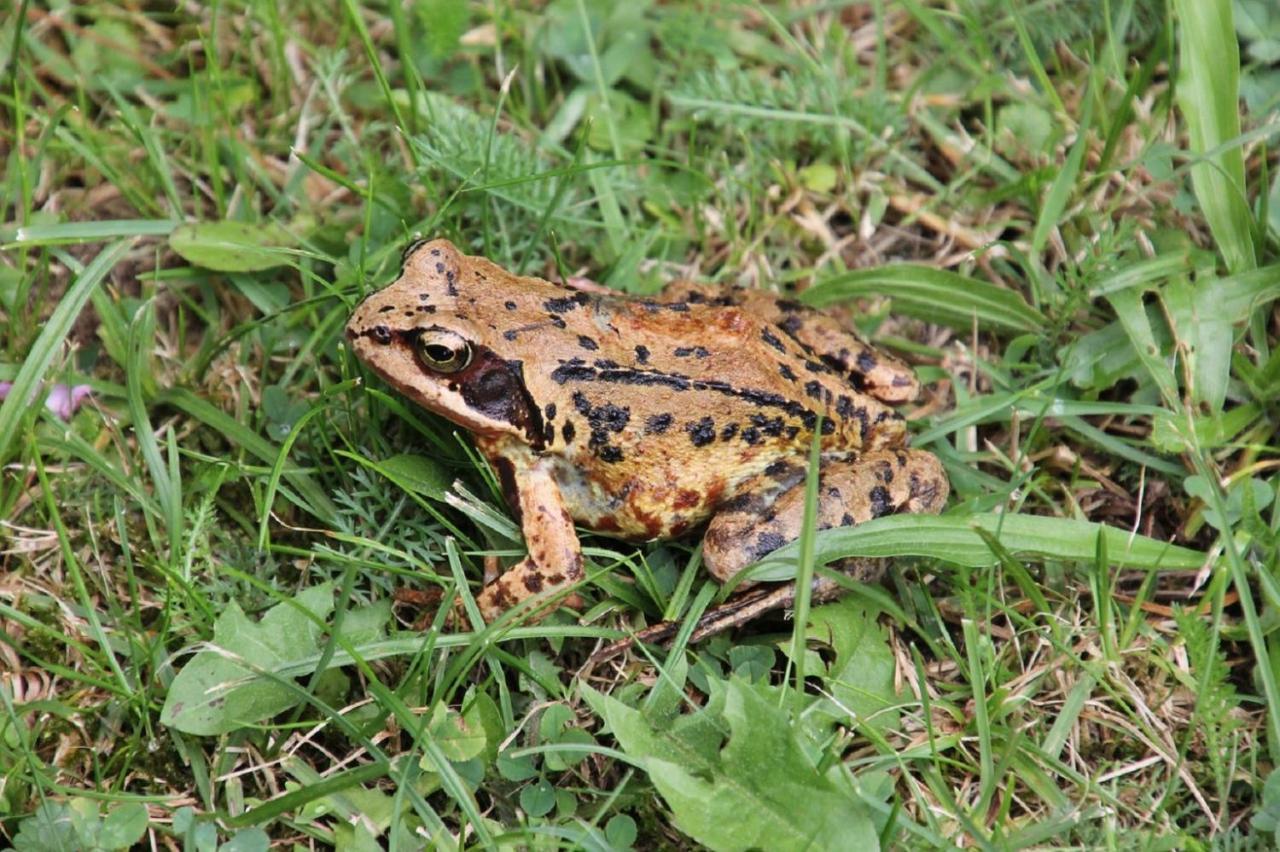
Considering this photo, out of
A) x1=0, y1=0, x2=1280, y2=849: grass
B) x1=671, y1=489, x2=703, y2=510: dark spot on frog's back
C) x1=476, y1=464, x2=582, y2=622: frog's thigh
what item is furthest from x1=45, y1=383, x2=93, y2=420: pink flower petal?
x1=671, y1=489, x2=703, y2=510: dark spot on frog's back

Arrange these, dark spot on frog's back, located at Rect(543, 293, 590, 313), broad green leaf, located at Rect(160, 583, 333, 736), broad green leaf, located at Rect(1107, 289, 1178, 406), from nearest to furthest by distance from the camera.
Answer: broad green leaf, located at Rect(160, 583, 333, 736), dark spot on frog's back, located at Rect(543, 293, 590, 313), broad green leaf, located at Rect(1107, 289, 1178, 406)

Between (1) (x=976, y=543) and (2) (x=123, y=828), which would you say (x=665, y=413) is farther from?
(2) (x=123, y=828)

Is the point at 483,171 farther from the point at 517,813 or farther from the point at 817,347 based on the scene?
the point at 517,813

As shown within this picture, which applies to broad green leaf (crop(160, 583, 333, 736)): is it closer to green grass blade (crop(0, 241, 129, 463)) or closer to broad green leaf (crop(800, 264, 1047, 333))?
green grass blade (crop(0, 241, 129, 463))

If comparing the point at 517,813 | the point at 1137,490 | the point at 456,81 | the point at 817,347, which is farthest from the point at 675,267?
the point at 517,813

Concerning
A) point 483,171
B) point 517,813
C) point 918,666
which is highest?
point 483,171

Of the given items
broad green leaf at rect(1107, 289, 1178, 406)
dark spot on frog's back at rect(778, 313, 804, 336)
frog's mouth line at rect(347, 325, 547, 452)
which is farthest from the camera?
dark spot on frog's back at rect(778, 313, 804, 336)
